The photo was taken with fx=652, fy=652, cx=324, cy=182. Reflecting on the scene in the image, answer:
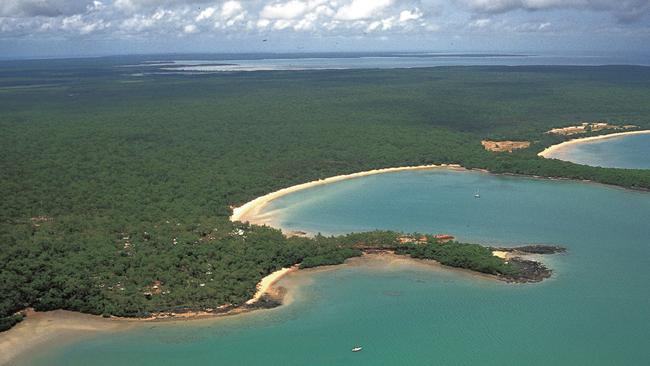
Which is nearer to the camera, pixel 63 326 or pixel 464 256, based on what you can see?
pixel 63 326

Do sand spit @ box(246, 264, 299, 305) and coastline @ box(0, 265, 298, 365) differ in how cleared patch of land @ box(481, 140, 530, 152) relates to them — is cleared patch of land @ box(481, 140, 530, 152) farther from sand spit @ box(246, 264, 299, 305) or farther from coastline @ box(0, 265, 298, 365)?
coastline @ box(0, 265, 298, 365)

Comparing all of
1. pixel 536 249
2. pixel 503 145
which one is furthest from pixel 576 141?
pixel 536 249

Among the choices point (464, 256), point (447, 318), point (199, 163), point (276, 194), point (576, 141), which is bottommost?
point (447, 318)

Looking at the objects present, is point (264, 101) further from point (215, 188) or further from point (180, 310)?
point (180, 310)

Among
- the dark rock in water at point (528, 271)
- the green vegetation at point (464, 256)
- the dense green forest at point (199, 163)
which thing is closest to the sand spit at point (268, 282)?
the dense green forest at point (199, 163)

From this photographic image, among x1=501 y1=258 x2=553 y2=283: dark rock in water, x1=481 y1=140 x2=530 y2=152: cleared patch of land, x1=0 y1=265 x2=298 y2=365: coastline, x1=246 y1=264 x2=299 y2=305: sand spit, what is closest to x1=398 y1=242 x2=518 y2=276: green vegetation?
x1=501 y1=258 x2=553 y2=283: dark rock in water

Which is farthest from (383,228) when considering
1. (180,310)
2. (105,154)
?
(105,154)

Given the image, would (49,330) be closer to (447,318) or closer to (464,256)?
(447,318)
